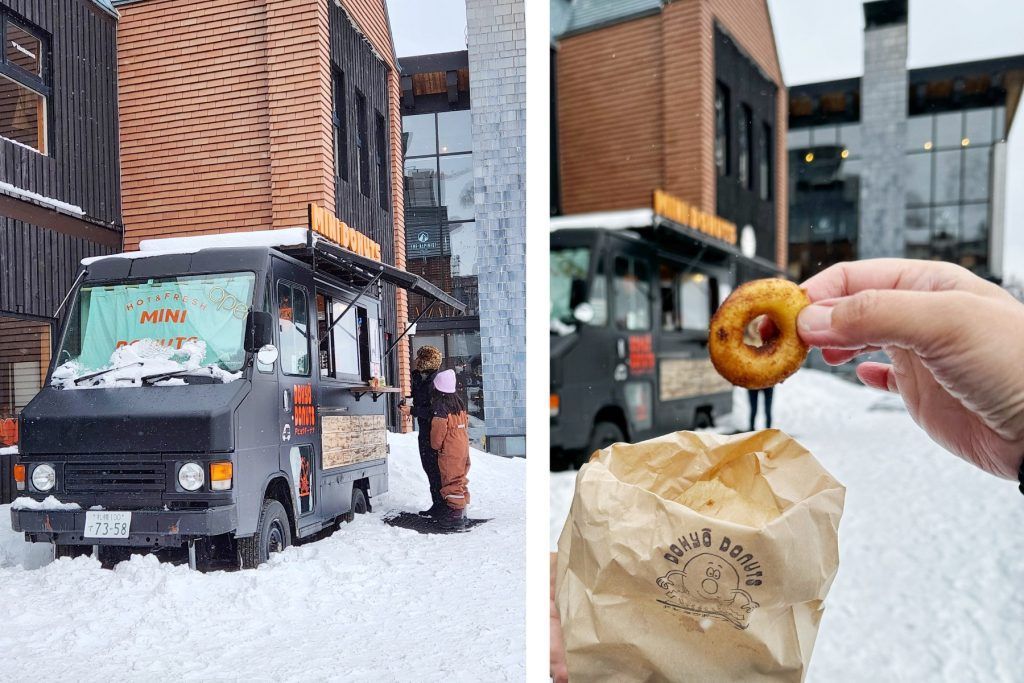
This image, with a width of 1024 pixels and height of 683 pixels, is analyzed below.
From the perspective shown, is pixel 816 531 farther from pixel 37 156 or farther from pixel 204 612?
pixel 37 156

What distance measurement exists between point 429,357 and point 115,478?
0.57 meters

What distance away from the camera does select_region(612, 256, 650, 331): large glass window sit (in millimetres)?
2252

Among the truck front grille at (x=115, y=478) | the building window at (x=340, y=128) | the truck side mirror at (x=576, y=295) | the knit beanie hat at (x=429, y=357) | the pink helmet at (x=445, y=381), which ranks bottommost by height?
the truck front grille at (x=115, y=478)

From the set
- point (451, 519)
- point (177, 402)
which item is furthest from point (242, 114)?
point (451, 519)

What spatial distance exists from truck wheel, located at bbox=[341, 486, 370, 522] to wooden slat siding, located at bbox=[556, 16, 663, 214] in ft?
4.14

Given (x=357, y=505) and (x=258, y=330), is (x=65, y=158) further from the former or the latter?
(x=357, y=505)

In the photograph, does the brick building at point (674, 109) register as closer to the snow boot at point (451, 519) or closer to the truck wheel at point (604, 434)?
the truck wheel at point (604, 434)

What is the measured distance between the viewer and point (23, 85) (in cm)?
110

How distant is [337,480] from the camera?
1310 mm

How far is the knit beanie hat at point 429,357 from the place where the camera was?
4.33ft

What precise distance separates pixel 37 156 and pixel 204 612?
811 mm

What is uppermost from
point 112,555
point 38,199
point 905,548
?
point 38,199

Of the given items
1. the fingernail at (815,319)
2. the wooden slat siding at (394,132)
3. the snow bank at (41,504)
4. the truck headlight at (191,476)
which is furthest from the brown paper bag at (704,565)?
the snow bank at (41,504)

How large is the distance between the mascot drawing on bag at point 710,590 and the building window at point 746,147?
154cm
